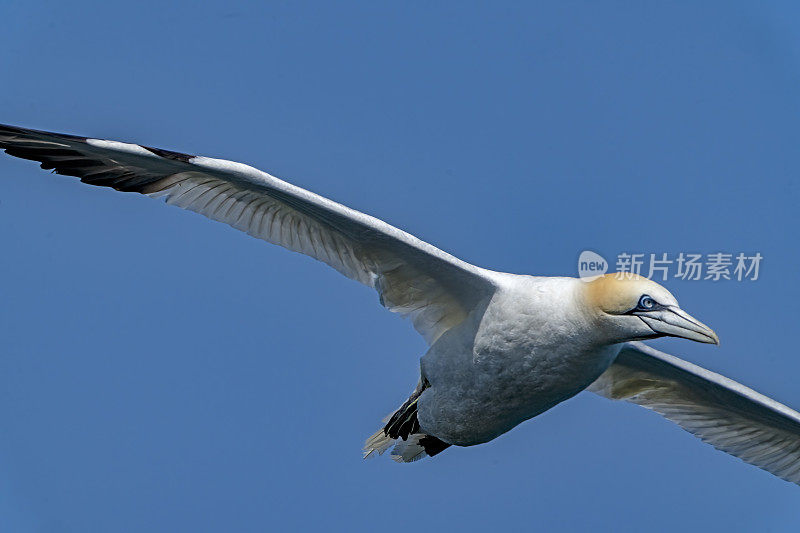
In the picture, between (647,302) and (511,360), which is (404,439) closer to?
(511,360)

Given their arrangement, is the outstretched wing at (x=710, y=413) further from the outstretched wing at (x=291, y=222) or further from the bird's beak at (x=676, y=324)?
the bird's beak at (x=676, y=324)

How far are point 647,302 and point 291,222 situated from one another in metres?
3.09

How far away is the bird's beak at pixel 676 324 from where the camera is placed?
27.9ft

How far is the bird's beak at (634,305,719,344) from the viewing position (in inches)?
335

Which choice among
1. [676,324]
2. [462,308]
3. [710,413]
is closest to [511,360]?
[462,308]

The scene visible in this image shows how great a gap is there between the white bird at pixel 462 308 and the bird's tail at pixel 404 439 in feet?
0.07

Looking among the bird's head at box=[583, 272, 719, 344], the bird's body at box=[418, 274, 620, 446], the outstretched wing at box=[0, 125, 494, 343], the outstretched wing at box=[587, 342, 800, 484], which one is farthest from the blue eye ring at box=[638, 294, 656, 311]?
the outstretched wing at box=[587, 342, 800, 484]

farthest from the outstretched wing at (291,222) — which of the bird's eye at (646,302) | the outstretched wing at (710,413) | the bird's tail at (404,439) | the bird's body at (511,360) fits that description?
the outstretched wing at (710,413)

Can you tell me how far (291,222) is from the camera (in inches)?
403

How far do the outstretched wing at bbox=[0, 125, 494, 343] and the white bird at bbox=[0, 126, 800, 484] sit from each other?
1 cm

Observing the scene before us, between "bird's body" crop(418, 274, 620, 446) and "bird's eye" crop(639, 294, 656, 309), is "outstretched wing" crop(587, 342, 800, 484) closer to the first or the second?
"bird's body" crop(418, 274, 620, 446)

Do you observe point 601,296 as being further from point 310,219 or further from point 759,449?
point 759,449

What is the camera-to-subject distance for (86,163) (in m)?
10.2

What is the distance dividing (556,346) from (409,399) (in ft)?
7.59
